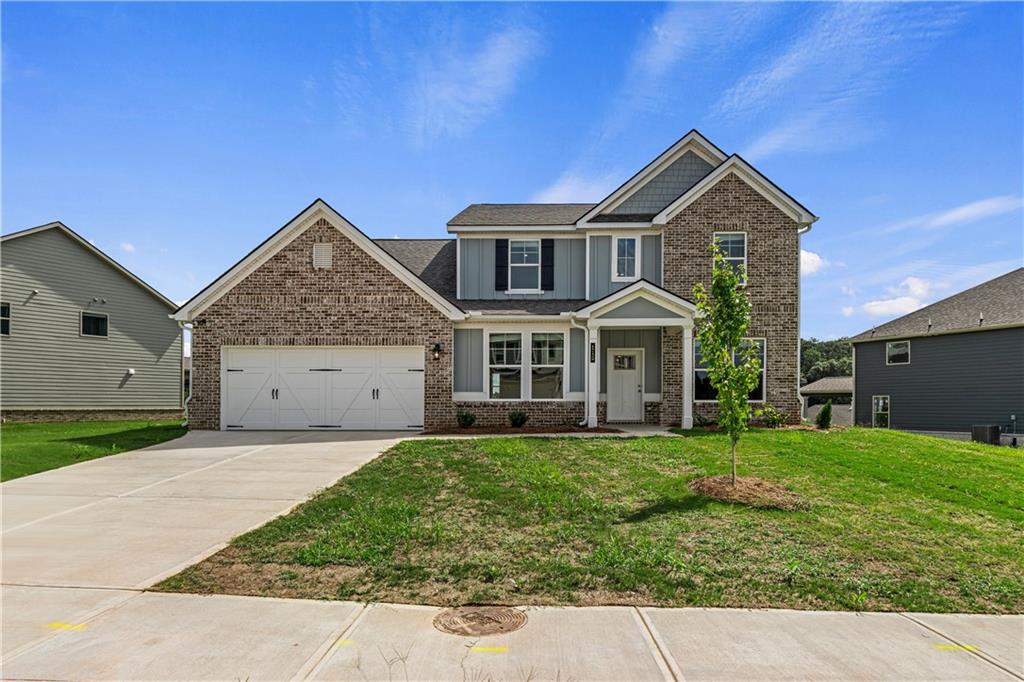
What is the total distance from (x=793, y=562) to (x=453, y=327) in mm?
11975

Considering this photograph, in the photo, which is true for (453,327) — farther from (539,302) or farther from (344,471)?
(344,471)

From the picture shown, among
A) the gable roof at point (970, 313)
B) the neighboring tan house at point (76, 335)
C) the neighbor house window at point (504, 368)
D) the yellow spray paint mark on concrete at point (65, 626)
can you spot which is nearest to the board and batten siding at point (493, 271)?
the neighbor house window at point (504, 368)

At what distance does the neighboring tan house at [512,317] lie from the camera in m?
16.1

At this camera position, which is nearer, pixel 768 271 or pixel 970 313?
pixel 768 271

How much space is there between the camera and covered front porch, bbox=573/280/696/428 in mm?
15930

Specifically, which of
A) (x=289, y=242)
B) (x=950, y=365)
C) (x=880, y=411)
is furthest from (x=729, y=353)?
(x=880, y=411)

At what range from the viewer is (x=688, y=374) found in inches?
632

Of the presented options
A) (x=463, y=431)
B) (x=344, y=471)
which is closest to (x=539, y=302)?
(x=463, y=431)

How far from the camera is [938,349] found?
23.7 m

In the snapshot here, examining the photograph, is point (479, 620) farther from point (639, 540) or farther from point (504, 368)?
point (504, 368)

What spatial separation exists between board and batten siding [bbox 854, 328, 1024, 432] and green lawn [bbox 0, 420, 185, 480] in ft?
87.7

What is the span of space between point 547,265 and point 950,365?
1717cm

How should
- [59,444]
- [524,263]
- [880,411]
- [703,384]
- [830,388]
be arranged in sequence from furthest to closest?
[830,388]
[880,411]
[524,263]
[703,384]
[59,444]

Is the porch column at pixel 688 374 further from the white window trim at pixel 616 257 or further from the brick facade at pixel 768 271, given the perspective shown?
the white window trim at pixel 616 257
